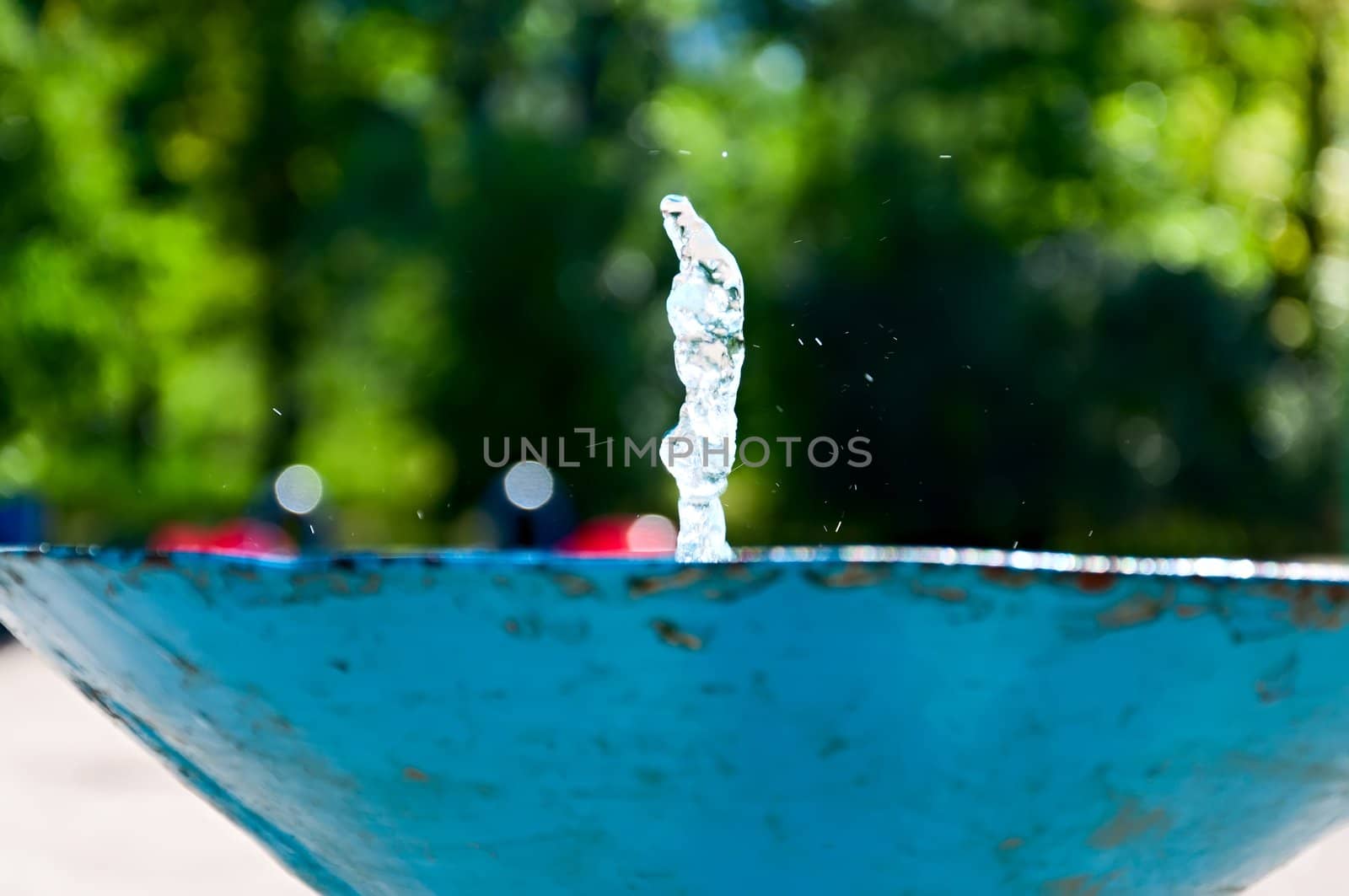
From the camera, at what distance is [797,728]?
5.30 ft

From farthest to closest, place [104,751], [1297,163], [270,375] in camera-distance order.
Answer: [1297,163] → [270,375] → [104,751]

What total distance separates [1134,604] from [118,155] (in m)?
20.0

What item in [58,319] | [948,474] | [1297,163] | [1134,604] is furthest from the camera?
[1297,163]

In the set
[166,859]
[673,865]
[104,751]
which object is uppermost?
[104,751]

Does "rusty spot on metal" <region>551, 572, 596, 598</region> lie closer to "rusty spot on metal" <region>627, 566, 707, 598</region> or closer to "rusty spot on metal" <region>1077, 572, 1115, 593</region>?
"rusty spot on metal" <region>627, 566, 707, 598</region>

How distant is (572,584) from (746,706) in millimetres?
203

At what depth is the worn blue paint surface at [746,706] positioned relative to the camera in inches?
60.5

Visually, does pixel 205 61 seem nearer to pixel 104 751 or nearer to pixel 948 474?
pixel 948 474

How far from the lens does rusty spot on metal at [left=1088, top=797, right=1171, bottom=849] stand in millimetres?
1782

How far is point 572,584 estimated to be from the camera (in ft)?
4.96

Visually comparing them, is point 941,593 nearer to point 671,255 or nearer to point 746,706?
point 746,706

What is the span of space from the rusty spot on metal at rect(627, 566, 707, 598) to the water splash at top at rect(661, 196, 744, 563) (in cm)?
107

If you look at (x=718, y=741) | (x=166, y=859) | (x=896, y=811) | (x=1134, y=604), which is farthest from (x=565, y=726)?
(x=166, y=859)

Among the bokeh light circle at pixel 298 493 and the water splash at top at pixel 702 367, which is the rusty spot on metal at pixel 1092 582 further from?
the bokeh light circle at pixel 298 493
